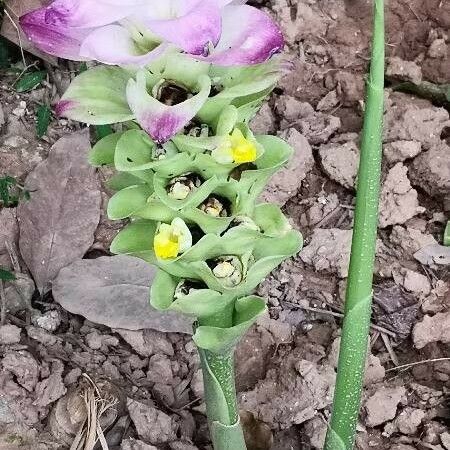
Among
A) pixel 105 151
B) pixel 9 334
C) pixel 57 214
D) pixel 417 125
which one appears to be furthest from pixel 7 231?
pixel 417 125

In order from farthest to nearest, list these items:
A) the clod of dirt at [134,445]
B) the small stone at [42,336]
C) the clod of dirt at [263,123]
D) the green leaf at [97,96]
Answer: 1. the clod of dirt at [263,123]
2. the small stone at [42,336]
3. the clod of dirt at [134,445]
4. the green leaf at [97,96]

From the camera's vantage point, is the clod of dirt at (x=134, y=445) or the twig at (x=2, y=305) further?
the twig at (x=2, y=305)

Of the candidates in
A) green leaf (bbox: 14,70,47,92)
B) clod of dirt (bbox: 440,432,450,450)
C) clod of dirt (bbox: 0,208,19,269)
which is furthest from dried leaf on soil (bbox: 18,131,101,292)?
clod of dirt (bbox: 440,432,450,450)

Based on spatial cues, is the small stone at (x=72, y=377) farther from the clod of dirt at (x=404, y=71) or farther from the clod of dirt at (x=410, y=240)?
the clod of dirt at (x=404, y=71)

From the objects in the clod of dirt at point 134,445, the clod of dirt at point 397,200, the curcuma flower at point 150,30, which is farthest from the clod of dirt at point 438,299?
the curcuma flower at point 150,30

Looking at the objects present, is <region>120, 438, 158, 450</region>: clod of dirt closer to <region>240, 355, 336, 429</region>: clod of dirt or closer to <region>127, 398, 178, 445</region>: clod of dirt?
<region>127, 398, 178, 445</region>: clod of dirt

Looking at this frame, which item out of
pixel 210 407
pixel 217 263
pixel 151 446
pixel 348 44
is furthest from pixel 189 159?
pixel 348 44

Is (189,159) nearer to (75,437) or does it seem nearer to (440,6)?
(75,437)
